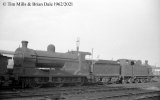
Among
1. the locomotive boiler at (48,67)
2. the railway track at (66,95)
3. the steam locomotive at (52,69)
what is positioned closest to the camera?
the railway track at (66,95)

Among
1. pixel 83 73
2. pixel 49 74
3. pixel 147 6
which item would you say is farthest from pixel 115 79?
pixel 147 6

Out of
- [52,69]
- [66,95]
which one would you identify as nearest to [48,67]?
[52,69]

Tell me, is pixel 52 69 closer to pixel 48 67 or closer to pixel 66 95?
pixel 48 67

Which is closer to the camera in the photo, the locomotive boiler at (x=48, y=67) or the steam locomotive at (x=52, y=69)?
the steam locomotive at (x=52, y=69)

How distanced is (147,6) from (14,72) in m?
11.0

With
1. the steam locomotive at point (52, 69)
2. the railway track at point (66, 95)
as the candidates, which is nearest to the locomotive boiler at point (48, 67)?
the steam locomotive at point (52, 69)

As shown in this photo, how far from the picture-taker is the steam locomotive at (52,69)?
48.7ft

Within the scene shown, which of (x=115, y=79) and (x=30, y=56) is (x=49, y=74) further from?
(x=115, y=79)

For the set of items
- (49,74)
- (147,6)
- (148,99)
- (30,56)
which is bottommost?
(148,99)

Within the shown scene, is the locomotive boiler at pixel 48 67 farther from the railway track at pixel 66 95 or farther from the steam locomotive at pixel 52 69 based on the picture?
the railway track at pixel 66 95

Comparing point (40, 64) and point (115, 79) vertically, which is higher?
point (40, 64)

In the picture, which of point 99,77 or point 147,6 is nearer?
point 147,6

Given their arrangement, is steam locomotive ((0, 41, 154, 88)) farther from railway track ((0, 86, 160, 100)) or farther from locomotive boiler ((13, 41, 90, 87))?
railway track ((0, 86, 160, 100))

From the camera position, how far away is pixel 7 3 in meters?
9.07
